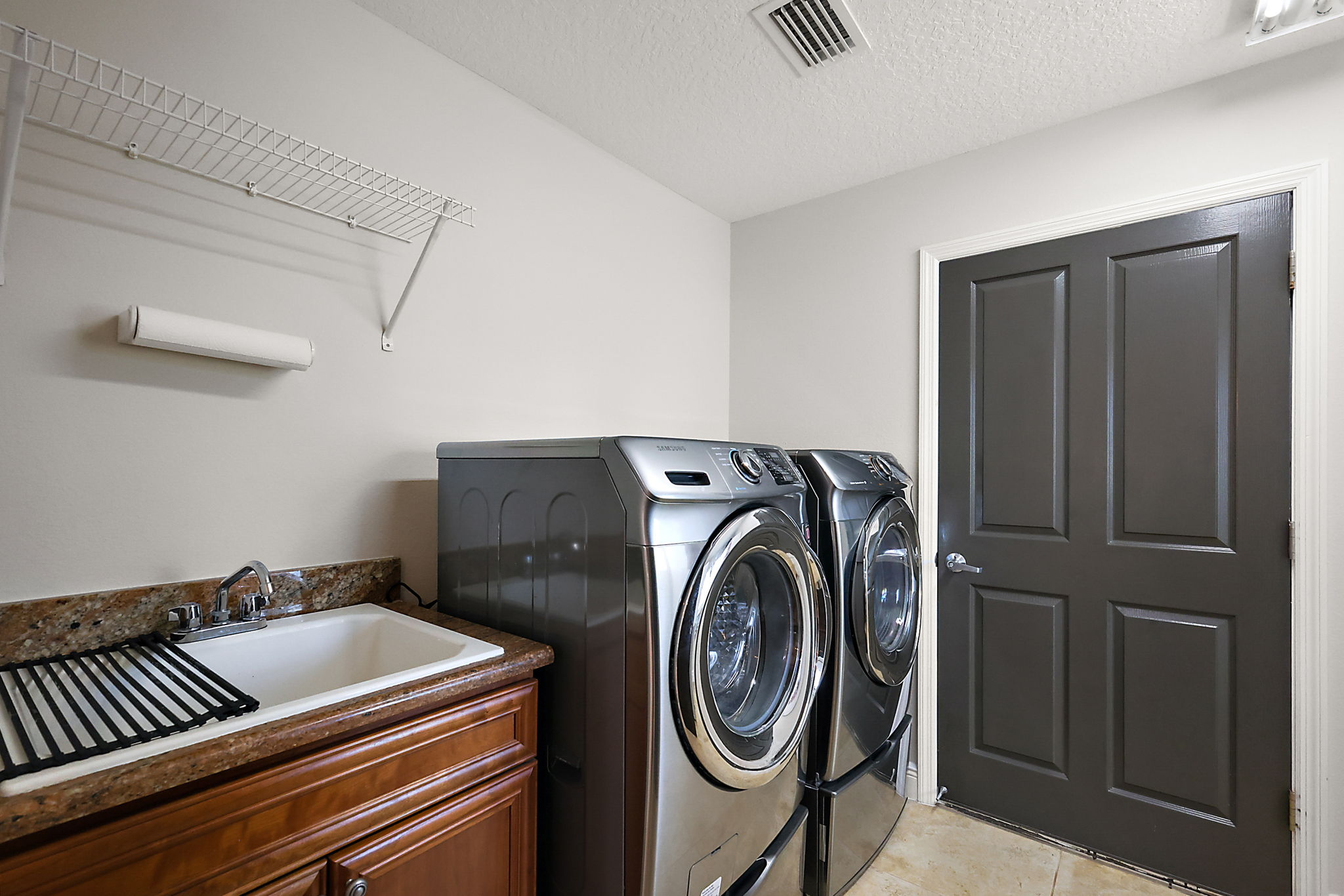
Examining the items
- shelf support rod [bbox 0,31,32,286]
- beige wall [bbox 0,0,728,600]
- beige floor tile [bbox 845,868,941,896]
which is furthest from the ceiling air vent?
beige floor tile [bbox 845,868,941,896]

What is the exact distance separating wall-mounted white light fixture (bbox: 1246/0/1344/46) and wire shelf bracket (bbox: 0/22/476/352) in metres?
2.10

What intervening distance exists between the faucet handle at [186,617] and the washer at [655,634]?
557mm

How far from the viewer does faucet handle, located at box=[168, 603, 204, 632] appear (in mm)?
1295

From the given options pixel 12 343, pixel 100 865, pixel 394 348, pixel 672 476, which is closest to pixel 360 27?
pixel 394 348

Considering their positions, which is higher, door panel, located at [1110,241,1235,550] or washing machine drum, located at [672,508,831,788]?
door panel, located at [1110,241,1235,550]

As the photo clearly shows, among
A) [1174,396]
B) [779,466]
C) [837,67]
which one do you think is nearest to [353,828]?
[779,466]

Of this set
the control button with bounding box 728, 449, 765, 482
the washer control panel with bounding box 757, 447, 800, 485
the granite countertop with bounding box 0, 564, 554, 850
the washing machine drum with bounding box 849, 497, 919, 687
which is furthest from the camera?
the washing machine drum with bounding box 849, 497, 919, 687

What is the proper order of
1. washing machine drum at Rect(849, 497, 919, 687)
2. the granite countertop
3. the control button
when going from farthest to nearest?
washing machine drum at Rect(849, 497, 919, 687) → the control button → the granite countertop

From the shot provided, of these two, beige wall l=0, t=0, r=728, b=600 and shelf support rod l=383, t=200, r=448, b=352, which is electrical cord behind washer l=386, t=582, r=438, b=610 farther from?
shelf support rod l=383, t=200, r=448, b=352

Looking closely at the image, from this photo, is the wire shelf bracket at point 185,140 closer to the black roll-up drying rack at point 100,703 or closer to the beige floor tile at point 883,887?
the black roll-up drying rack at point 100,703

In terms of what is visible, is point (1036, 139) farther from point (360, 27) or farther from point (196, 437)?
point (196, 437)

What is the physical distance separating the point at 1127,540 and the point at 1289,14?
1.50 metres

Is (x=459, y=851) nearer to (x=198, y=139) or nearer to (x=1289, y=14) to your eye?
(x=198, y=139)

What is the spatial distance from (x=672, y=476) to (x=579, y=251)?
1.34 metres
